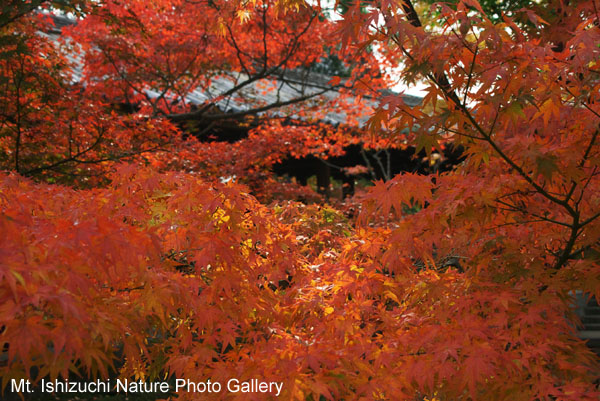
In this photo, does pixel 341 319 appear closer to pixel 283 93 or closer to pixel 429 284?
pixel 429 284

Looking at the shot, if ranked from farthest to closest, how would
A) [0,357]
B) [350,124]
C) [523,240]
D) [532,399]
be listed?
[350,124]
[0,357]
[523,240]
[532,399]

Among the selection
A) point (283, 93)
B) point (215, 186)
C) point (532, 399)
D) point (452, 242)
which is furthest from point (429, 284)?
point (283, 93)

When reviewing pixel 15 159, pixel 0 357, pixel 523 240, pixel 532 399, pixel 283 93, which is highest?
pixel 283 93

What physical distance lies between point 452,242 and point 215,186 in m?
1.53

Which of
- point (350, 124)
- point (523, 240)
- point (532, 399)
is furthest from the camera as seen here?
point (350, 124)

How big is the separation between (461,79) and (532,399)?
1593mm

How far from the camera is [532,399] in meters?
2.16

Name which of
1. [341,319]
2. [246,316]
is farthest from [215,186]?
[341,319]

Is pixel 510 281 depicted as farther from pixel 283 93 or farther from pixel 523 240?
pixel 283 93

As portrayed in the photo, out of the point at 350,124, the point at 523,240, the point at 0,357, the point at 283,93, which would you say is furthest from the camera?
the point at 283,93

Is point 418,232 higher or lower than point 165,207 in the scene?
lower

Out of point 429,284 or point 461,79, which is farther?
point 429,284

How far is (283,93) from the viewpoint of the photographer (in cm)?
1461

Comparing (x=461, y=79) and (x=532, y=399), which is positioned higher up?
(x=461, y=79)
